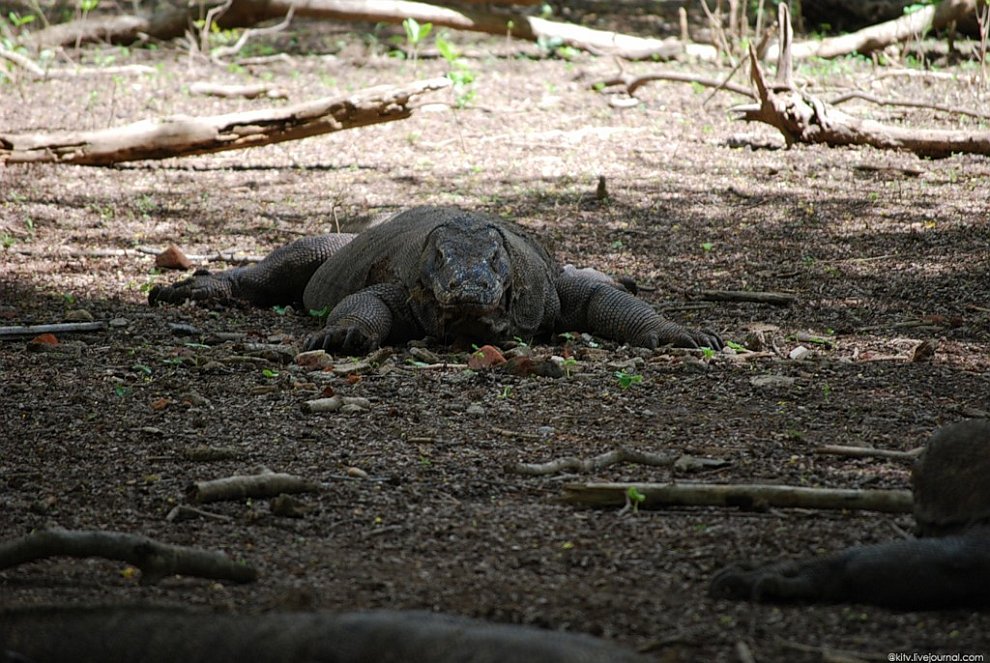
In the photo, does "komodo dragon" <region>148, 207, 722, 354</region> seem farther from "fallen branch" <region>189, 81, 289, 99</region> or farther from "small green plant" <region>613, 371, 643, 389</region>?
"fallen branch" <region>189, 81, 289, 99</region>

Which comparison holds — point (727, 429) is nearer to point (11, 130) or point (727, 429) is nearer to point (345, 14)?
point (11, 130)

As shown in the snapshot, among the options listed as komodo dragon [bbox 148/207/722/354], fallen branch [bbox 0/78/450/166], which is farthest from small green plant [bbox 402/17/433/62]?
komodo dragon [bbox 148/207/722/354]

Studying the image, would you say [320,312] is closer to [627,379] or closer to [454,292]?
[454,292]

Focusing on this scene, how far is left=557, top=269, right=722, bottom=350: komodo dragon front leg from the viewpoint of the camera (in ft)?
20.3

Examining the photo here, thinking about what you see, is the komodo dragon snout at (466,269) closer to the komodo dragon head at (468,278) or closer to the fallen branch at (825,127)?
the komodo dragon head at (468,278)

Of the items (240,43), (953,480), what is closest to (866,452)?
(953,480)

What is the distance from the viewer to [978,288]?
7031 mm

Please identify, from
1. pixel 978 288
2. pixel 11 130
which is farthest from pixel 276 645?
pixel 11 130

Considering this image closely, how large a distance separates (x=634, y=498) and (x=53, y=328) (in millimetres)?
3896

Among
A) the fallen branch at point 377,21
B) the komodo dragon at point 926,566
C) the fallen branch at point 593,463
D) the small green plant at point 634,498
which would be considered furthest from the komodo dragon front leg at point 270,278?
the fallen branch at point 377,21

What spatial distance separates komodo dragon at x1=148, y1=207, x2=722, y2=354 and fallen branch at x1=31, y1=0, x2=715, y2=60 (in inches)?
303

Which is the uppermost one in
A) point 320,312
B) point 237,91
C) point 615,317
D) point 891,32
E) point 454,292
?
point 891,32

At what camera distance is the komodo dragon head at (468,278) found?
20.1ft

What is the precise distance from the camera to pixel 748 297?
7156mm
